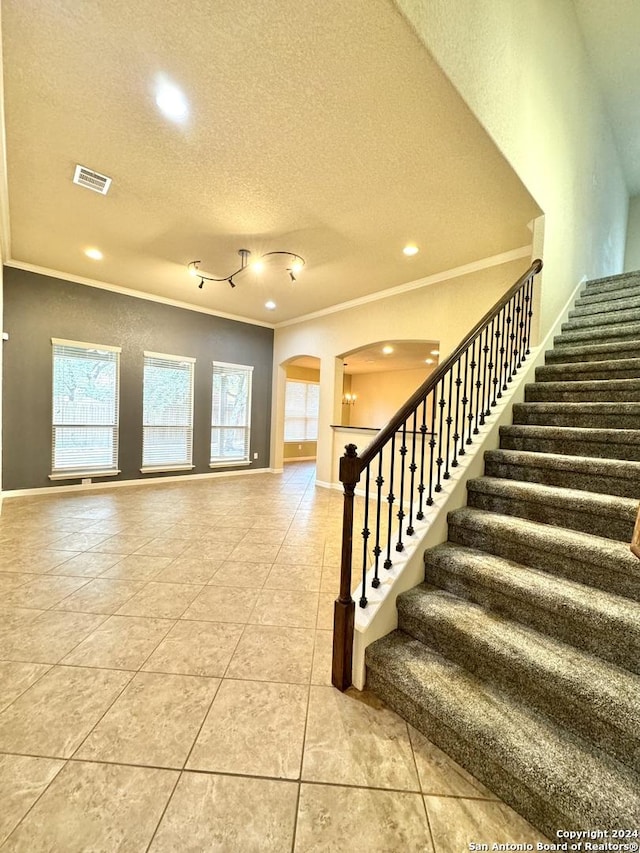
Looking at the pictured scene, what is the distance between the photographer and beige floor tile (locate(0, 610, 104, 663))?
1.77 meters

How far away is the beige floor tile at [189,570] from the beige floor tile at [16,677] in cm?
92

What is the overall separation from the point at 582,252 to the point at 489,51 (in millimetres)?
2685

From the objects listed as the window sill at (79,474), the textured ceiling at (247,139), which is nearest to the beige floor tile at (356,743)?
the textured ceiling at (247,139)

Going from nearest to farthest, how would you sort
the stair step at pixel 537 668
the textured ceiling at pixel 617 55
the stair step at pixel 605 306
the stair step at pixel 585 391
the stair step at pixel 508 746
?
the stair step at pixel 508 746, the stair step at pixel 537 668, the stair step at pixel 585 391, the stair step at pixel 605 306, the textured ceiling at pixel 617 55

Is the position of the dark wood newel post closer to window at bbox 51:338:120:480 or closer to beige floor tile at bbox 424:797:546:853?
beige floor tile at bbox 424:797:546:853

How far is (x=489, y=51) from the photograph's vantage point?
229 cm

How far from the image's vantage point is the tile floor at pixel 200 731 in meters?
1.05

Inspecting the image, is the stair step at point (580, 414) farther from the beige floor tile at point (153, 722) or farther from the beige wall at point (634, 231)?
the beige wall at point (634, 231)

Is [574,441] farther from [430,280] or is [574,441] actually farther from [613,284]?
[430,280]

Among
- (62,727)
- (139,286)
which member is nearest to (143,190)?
(139,286)

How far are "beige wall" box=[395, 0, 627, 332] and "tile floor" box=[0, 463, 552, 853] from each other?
3.38 meters

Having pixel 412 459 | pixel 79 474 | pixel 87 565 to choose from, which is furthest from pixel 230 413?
pixel 412 459

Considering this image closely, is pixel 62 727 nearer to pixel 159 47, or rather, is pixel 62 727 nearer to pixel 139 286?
pixel 159 47

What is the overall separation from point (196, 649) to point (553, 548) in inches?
76.6
